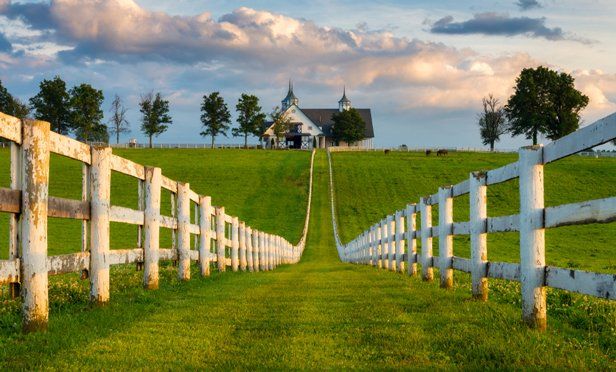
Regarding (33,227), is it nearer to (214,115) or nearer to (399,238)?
(399,238)

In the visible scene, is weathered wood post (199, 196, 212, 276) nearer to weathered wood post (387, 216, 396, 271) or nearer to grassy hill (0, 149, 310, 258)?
weathered wood post (387, 216, 396, 271)

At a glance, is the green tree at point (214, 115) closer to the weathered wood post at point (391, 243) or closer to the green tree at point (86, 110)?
the green tree at point (86, 110)

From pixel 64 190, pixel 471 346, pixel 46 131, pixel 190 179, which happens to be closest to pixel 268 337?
pixel 471 346

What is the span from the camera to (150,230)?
463 inches

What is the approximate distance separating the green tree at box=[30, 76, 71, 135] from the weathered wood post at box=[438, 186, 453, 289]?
134 metres

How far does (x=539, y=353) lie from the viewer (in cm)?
635

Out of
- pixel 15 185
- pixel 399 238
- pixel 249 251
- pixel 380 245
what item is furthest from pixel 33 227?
pixel 380 245

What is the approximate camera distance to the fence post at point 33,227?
7.45 meters

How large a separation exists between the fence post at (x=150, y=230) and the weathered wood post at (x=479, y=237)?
189 inches

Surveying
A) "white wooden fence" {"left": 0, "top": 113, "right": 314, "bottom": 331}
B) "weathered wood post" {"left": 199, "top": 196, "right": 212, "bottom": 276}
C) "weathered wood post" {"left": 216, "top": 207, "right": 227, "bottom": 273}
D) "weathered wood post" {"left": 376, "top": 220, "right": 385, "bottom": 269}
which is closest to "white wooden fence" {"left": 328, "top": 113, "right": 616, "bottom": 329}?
"white wooden fence" {"left": 0, "top": 113, "right": 314, "bottom": 331}

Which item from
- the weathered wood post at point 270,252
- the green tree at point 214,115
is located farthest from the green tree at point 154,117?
the weathered wood post at point 270,252

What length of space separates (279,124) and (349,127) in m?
13.8

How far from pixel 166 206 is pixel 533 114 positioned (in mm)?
82203

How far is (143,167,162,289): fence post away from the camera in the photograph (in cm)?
1173
